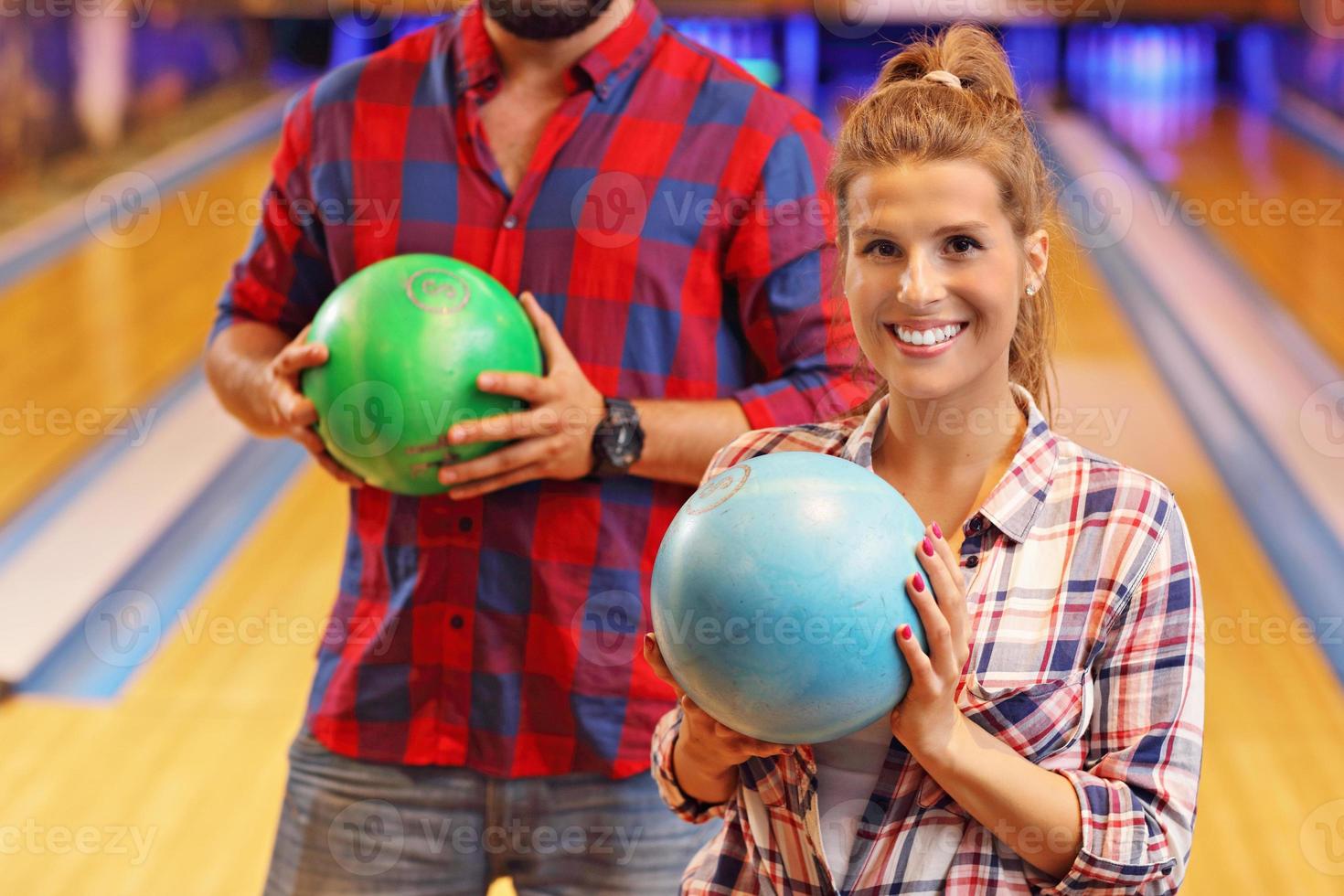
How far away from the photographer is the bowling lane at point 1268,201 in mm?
4699

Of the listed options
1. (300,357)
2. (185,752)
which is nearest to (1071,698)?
(300,357)

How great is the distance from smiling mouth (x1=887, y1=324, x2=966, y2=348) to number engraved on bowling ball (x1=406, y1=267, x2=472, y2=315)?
20.1 inches

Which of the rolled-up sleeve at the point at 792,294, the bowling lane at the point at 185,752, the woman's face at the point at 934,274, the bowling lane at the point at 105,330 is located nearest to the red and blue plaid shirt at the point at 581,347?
the rolled-up sleeve at the point at 792,294

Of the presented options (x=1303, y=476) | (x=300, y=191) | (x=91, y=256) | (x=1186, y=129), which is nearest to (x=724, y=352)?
(x=300, y=191)

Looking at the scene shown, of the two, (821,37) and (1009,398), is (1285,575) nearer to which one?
(1009,398)

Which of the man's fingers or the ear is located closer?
the ear

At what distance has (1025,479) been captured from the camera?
108cm

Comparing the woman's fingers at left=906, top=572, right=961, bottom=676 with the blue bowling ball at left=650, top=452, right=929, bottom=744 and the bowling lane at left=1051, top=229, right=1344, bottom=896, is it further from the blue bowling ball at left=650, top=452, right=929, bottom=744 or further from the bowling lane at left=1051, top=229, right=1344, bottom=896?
the bowling lane at left=1051, top=229, right=1344, bottom=896

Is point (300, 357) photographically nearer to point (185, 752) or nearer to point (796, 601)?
point (796, 601)

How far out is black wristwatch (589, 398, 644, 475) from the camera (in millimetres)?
1444

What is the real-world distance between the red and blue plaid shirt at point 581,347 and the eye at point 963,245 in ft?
1.29

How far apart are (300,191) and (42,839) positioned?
147 cm

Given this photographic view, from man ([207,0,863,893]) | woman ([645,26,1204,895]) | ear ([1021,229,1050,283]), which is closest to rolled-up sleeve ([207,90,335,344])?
man ([207,0,863,893])

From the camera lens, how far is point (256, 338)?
1.67m
